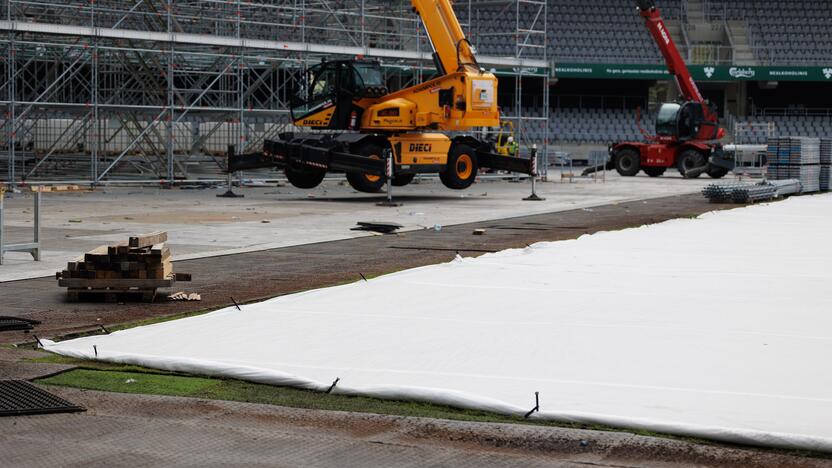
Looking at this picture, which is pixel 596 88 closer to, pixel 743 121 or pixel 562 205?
pixel 743 121

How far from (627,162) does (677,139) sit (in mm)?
1930

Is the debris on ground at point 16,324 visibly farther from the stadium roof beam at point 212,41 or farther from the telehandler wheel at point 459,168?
the telehandler wheel at point 459,168

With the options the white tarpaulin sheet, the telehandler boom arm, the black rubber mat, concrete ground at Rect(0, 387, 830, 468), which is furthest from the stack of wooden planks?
the telehandler boom arm

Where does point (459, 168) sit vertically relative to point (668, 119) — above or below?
below

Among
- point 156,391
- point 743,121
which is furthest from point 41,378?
point 743,121

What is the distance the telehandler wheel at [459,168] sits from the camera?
89.0ft

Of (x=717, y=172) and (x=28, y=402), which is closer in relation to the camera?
(x=28, y=402)

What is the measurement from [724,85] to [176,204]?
41.9 m

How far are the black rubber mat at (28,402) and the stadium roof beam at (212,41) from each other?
20538 millimetres

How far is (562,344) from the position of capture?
26.9 ft

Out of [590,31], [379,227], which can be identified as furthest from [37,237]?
[590,31]

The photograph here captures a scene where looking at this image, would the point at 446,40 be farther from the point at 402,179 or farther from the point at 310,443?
the point at 310,443

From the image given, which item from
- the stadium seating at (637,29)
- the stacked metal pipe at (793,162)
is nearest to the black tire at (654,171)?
the stacked metal pipe at (793,162)

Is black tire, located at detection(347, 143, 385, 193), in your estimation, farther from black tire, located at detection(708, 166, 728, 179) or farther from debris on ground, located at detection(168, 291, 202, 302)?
black tire, located at detection(708, 166, 728, 179)
